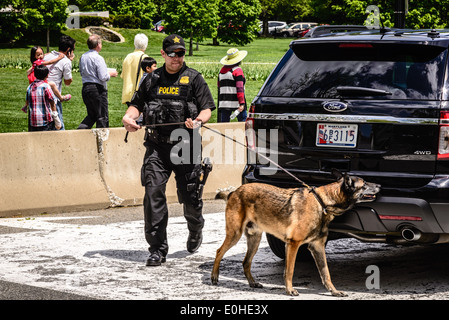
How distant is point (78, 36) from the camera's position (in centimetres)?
4309

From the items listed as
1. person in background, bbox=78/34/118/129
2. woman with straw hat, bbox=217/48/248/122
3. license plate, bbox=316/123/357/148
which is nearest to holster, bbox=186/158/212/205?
license plate, bbox=316/123/357/148

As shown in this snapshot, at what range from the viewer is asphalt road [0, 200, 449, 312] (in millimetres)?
6324

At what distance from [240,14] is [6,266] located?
53.2 m

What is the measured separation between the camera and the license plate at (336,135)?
623 centimetres

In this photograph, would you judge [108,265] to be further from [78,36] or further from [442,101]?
[78,36]

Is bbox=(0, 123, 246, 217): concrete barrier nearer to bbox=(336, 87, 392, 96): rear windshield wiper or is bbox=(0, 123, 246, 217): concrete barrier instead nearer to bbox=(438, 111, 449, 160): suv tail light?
bbox=(336, 87, 392, 96): rear windshield wiper

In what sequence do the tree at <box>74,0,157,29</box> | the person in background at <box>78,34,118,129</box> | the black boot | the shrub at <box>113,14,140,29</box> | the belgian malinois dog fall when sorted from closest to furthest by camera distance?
1. the belgian malinois dog
2. the black boot
3. the person in background at <box>78,34,118,129</box>
4. the shrub at <box>113,14,140,29</box>
5. the tree at <box>74,0,157,29</box>

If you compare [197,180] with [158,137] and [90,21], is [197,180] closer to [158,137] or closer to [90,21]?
[158,137]

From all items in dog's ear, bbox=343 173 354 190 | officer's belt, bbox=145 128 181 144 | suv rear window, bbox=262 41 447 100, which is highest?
suv rear window, bbox=262 41 447 100

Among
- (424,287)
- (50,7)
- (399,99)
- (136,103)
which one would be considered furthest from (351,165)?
(50,7)

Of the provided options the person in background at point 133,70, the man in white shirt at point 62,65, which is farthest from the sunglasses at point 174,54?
the man in white shirt at point 62,65

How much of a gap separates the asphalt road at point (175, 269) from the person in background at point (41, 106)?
7.70 ft

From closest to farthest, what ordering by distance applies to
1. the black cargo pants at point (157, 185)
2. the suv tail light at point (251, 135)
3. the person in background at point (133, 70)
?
the suv tail light at point (251, 135) → the black cargo pants at point (157, 185) → the person in background at point (133, 70)

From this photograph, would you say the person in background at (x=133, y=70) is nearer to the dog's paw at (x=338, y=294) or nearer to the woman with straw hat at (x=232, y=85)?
the woman with straw hat at (x=232, y=85)
